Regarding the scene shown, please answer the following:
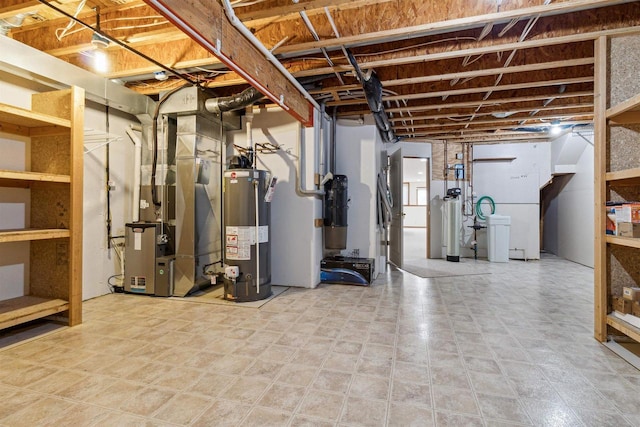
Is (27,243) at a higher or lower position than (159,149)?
lower

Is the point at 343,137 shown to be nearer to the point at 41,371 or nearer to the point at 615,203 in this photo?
the point at 615,203

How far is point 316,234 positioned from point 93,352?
261cm

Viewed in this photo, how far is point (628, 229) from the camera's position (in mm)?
2121

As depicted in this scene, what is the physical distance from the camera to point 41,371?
6.24ft

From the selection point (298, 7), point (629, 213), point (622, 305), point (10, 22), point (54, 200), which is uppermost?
point (10, 22)

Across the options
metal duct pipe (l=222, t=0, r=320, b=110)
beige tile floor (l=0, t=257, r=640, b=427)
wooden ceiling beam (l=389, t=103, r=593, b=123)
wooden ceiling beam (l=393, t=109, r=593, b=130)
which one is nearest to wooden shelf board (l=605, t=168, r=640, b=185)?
beige tile floor (l=0, t=257, r=640, b=427)

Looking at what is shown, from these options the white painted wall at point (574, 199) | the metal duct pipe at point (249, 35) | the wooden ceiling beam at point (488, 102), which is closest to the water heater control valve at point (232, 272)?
the metal duct pipe at point (249, 35)

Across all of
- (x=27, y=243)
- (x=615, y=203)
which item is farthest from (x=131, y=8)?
(x=615, y=203)

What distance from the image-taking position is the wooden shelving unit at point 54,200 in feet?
8.51

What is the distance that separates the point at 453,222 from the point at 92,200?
6.20 m

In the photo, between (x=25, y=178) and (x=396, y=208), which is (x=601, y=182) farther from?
(x=25, y=178)

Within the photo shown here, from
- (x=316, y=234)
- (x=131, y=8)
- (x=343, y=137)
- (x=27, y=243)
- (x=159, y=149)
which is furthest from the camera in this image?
(x=343, y=137)

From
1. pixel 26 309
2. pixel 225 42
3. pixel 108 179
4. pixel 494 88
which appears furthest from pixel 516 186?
pixel 26 309

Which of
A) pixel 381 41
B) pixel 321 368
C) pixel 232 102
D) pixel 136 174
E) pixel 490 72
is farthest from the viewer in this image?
pixel 136 174
